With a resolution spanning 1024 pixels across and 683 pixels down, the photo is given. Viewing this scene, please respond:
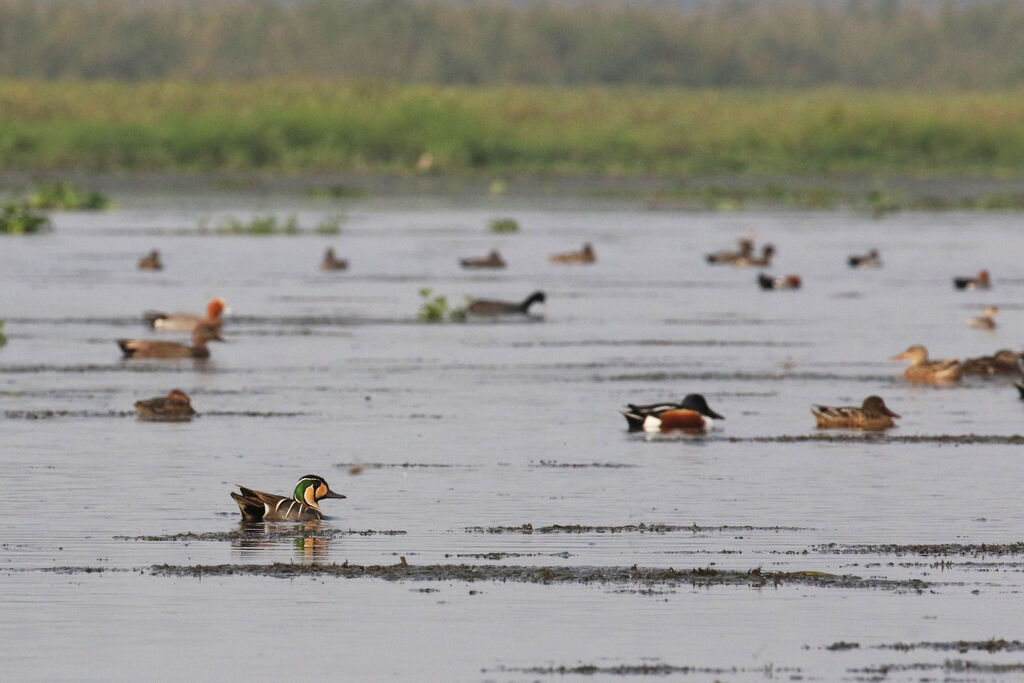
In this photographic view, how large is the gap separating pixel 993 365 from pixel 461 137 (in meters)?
60.6

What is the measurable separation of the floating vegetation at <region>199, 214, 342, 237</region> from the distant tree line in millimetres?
91290

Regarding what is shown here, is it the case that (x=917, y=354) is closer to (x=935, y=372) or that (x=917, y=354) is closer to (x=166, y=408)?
(x=935, y=372)

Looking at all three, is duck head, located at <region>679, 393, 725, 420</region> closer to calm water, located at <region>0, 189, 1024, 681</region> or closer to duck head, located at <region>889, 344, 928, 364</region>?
A: calm water, located at <region>0, 189, 1024, 681</region>

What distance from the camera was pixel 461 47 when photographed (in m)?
158

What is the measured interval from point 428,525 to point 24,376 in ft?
35.9

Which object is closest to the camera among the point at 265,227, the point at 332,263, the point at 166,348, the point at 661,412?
the point at 661,412

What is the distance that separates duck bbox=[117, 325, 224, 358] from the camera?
2833 cm

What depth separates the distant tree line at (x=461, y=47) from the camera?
154 metres

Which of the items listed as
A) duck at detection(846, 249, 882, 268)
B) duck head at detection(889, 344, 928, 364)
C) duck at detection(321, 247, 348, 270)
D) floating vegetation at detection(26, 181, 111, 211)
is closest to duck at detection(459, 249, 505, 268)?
duck at detection(321, 247, 348, 270)

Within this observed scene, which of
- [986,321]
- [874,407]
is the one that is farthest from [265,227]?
[874,407]

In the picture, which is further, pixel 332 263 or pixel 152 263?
pixel 332 263

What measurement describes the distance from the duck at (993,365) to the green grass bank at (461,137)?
181 ft

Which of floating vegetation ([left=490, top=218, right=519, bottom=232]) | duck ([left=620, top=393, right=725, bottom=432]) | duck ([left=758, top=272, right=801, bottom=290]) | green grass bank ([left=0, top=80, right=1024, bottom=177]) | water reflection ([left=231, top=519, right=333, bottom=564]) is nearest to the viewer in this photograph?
water reflection ([left=231, top=519, right=333, bottom=564])

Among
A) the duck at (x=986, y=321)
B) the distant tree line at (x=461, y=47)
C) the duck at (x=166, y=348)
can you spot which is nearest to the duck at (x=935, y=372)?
the duck at (x=986, y=321)
